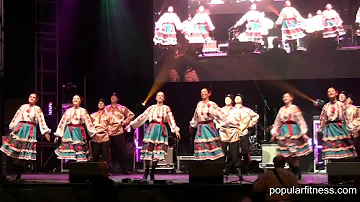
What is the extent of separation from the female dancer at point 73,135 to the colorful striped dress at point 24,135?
327 millimetres

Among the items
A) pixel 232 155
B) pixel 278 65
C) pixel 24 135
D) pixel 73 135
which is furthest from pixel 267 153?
pixel 24 135

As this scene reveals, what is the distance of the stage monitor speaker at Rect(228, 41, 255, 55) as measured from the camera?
12430 mm

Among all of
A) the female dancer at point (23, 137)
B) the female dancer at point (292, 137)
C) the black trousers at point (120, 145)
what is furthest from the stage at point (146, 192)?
the black trousers at point (120, 145)

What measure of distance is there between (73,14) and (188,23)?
2.68m

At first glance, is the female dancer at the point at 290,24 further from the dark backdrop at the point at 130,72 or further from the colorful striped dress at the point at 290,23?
the dark backdrop at the point at 130,72

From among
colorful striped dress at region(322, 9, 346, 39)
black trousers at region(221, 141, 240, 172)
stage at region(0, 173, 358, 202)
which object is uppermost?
colorful striped dress at region(322, 9, 346, 39)

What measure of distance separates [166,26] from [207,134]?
4.29m

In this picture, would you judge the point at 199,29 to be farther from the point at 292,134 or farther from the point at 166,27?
the point at 292,134

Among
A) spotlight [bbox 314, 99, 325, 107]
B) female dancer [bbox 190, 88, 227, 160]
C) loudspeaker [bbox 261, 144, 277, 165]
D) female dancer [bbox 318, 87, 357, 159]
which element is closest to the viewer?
female dancer [bbox 318, 87, 357, 159]

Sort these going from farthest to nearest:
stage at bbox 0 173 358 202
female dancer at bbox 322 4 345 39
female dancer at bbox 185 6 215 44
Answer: female dancer at bbox 185 6 215 44 → female dancer at bbox 322 4 345 39 → stage at bbox 0 173 358 202

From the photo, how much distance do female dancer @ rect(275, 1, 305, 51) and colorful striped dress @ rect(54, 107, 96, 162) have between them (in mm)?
5172

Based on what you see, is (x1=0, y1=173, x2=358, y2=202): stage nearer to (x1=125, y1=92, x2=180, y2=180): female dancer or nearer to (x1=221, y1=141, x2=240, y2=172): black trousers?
(x1=125, y1=92, x2=180, y2=180): female dancer

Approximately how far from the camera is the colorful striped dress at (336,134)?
8875 millimetres

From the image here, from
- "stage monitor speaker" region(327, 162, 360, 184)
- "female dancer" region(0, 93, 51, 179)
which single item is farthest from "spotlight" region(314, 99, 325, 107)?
"female dancer" region(0, 93, 51, 179)
